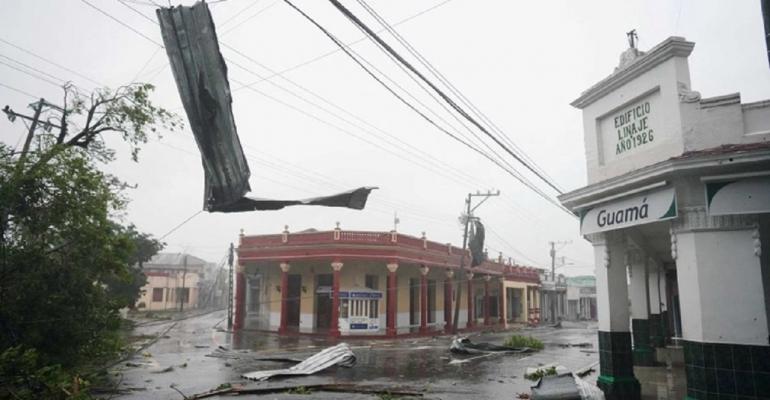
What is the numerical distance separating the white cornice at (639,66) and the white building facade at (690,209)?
0.02 metres

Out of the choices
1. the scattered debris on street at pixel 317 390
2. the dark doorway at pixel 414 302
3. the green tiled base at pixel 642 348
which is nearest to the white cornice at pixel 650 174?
the scattered debris on street at pixel 317 390

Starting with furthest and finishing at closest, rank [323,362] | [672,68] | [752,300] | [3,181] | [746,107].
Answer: [323,362]
[3,181]
[672,68]
[746,107]
[752,300]

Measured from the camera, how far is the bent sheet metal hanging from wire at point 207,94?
6762mm

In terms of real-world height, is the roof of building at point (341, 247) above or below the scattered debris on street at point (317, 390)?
above

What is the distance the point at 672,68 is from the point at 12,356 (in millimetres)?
11466

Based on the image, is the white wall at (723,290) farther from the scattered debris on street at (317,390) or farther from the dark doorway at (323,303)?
the dark doorway at (323,303)

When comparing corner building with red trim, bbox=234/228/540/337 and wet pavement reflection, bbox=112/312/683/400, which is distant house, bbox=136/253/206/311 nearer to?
corner building with red trim, bbox=234/228/540/337

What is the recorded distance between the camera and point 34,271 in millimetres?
9773

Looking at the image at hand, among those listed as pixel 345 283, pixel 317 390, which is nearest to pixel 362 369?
pixel 317 390

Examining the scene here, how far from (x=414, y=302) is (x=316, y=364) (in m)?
19.6

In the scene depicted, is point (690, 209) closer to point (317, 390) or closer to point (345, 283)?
point (317, 390)

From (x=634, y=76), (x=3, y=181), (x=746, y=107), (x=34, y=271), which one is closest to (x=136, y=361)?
(x=34, y=271)

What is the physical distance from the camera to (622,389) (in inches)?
359

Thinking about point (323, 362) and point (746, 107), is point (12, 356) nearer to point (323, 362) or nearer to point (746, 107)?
point (323, 362)
